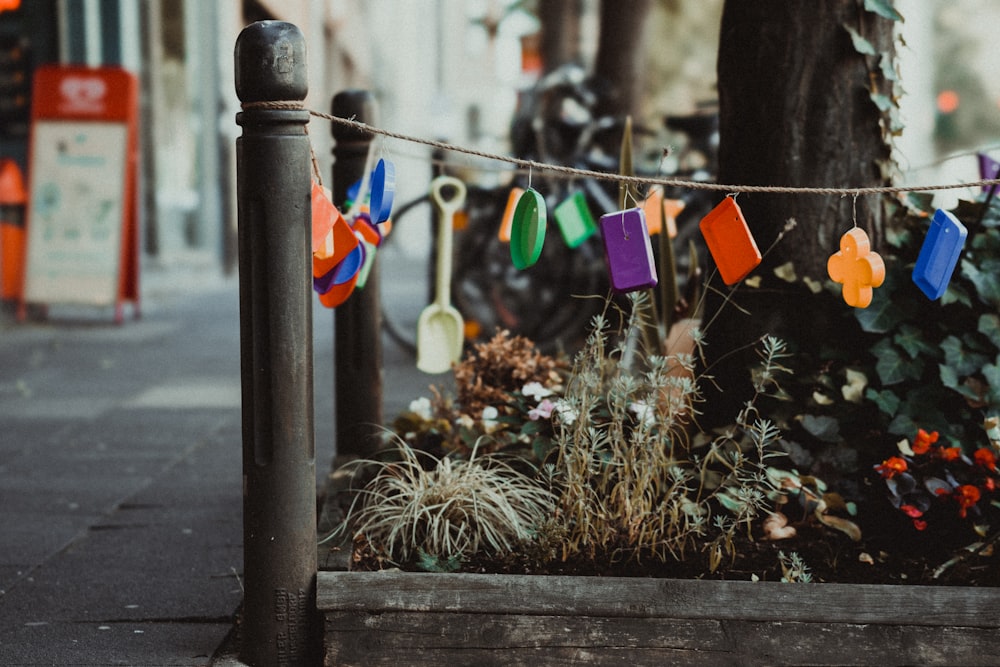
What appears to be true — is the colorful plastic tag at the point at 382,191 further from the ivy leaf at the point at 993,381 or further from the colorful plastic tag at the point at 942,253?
the ivy leaf at the point at 993,381

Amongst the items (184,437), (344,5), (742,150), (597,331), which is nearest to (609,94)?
(184,437)

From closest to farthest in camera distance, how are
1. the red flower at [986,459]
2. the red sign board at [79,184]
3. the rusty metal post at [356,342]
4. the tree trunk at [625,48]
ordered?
the red flower at [986,459] < the rusty metal post at [356,342] < the tree trunk at [625,48] < the red sign board at [79,184]

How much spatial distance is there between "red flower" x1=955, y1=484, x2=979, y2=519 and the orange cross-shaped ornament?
1.56ft

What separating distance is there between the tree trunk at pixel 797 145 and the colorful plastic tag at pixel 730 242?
0.37 metres

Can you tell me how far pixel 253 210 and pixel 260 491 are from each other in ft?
1.90

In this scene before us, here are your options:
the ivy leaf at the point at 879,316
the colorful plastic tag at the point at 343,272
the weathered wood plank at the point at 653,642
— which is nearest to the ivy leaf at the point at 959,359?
the ivy leaf at the point at 879,316

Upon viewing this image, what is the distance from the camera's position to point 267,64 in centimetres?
226

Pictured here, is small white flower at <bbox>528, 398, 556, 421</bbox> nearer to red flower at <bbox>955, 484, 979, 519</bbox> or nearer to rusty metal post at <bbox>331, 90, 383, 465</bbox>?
rusty metal post at <bbox>331, 90, 383, 465</bbox>

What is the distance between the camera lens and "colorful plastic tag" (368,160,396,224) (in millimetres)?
2594

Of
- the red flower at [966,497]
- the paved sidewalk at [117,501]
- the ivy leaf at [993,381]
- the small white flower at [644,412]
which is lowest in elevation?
the paved sidewalk at [117,501]

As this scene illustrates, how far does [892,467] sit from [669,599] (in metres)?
0.65

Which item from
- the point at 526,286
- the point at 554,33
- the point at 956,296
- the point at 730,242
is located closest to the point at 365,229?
the point at 730,242

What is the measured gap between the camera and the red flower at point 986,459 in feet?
8.30

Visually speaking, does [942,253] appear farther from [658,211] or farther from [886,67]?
[658,211]
